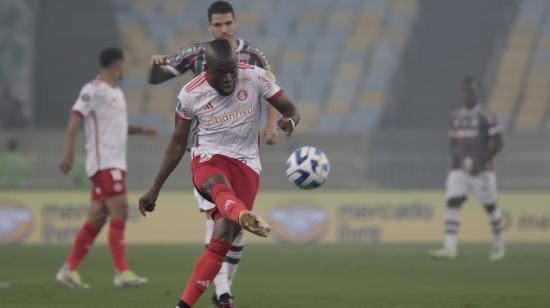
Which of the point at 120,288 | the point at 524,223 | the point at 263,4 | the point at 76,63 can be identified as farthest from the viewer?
the point at 263,4

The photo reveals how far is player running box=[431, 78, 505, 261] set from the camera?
16125 mm

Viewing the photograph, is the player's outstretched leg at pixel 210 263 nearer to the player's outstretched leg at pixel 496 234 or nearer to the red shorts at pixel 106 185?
the red shorts at pixel 106 185

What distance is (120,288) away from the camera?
426 inches

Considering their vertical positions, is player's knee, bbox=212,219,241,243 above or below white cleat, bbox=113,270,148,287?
below

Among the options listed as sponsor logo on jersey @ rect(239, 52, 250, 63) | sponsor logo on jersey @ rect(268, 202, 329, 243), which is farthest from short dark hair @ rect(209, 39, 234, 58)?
sponsor logo on jersey @ rect(268, 202, 329, 243)

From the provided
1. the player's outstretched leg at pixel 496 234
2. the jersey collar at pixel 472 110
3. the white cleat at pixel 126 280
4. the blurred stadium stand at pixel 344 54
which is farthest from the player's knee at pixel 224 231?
the blurred stadium stand at pixel 344 54

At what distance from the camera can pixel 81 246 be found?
37.1 ft

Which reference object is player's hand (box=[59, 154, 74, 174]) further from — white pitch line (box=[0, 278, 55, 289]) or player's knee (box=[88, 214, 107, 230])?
white pitch line (box=[0, 278, 55, 289])

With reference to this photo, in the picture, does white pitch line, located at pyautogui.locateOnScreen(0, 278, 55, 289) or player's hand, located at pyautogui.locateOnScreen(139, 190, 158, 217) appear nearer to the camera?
player's hand, located at pyautogui.locateOnScreen(139, 190, 158, 217)

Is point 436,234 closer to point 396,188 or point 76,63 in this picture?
point 396,188

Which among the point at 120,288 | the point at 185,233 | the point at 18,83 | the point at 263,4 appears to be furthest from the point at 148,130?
the point at 263,4

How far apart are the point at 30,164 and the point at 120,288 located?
10.1 metres

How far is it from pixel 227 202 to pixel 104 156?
177 inches

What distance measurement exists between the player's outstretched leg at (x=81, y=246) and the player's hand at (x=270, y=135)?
324cm
